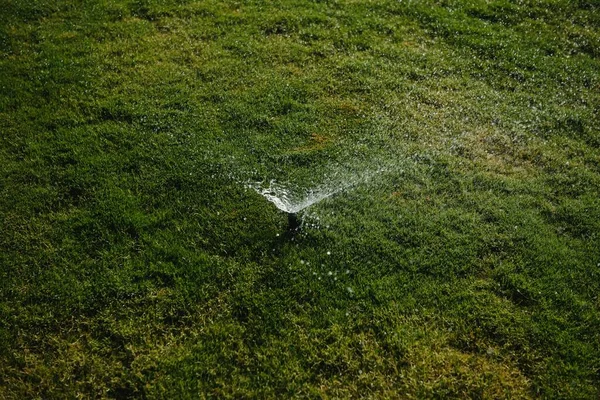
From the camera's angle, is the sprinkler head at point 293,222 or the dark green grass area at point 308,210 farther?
the sprinkler head at point 293,222

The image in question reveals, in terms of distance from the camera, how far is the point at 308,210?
20.4ft

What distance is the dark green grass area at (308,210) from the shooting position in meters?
4.96

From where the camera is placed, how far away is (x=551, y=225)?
606cm

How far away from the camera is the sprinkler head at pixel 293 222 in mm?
5938

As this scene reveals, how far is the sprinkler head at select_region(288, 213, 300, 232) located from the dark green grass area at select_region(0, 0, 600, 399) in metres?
0.09

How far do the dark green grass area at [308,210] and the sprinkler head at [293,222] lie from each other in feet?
0.29

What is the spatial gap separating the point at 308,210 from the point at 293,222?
32cm

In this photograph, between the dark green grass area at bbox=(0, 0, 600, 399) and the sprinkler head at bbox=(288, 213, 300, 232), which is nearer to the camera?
the dark green grass area at bbox=(0, 0, 600, 399)

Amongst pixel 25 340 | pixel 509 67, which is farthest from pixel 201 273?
pixel 509 67

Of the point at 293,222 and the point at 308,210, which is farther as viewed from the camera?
the point at 308,210

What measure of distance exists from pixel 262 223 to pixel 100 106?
3396 mm

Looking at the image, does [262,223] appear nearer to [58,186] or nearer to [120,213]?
[120,213]

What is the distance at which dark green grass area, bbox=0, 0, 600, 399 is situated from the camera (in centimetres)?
496

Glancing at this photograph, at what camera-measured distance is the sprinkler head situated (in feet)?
19.5
